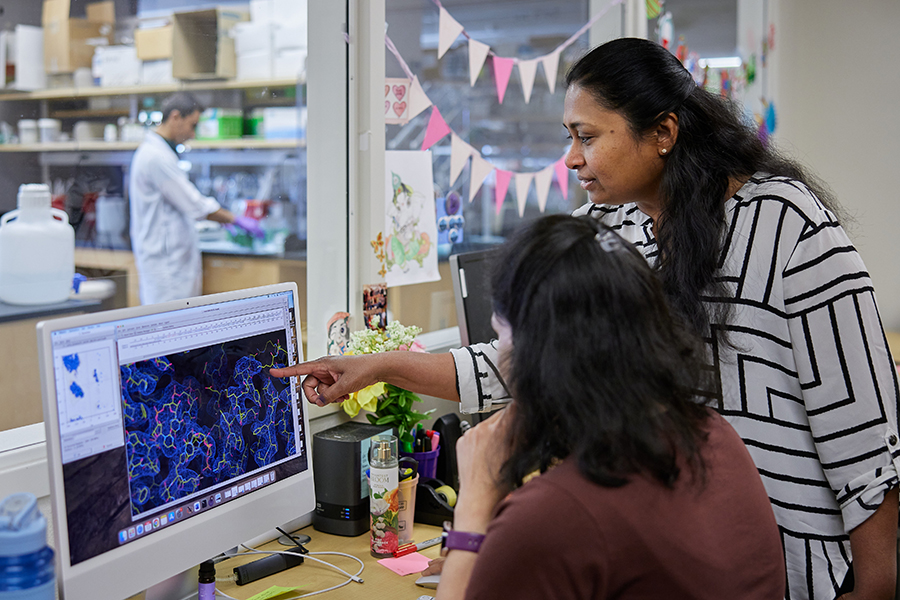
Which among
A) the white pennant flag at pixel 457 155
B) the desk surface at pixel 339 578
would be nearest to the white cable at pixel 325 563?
the desk surface at pixel 339 578

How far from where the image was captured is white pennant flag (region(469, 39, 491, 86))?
231cm

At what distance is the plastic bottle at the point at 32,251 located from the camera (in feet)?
7.96

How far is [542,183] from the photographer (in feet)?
8.98

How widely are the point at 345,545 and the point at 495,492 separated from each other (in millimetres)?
689

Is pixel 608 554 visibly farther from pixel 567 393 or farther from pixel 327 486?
pixel 327 486

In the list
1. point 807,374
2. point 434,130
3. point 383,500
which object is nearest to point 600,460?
point 807,374

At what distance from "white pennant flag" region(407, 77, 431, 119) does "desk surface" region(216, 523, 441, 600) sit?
3.47 ft

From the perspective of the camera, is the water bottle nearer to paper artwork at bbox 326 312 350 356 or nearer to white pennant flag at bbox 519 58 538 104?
paper artwork at bbox 326 312 350 356

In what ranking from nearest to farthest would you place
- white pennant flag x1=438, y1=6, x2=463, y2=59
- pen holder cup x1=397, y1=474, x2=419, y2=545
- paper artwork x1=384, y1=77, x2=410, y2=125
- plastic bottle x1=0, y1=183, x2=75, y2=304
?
pen holder cup x1=397, y1=474, x2=419, y2=545 < paper artwork x1=384, y1=77, x2=410, y2=125 < white pennant flag x1=438, y1=6, x2=463, y2=59 < plastic bottle x1=0, y1=183, x2=75, y2=304

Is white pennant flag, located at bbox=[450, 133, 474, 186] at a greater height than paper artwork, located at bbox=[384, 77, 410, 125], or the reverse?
paper artwork, located at bbox=[384, 77, 410, 125]

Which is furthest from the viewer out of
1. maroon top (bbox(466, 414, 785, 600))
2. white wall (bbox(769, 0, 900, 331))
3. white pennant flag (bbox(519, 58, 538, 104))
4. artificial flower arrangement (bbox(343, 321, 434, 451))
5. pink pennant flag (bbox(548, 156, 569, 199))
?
white wall (bbox(769, 0, 900, 331))

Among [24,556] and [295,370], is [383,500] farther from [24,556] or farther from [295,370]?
[24,556]

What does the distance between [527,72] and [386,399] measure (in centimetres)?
139

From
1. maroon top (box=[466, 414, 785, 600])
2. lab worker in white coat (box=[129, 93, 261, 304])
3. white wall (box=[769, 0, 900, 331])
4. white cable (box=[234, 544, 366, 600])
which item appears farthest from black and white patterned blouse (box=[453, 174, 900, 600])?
lab worker in white coat (box=[129, 93, 261, 304])
